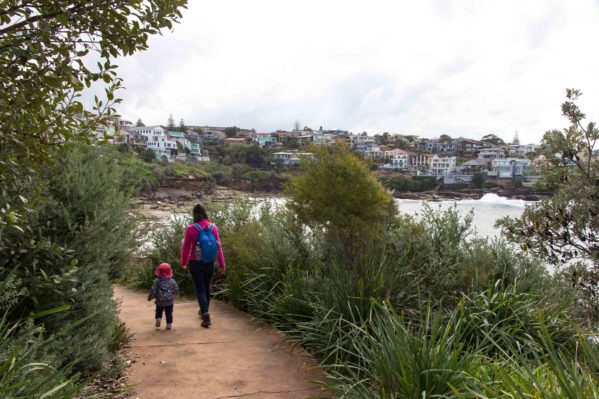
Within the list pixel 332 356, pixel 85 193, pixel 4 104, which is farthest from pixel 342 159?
pixel 4 104

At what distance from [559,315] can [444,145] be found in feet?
531

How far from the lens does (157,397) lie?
3.99 meters

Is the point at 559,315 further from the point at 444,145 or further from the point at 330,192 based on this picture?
the point at 444,145

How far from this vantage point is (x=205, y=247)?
6.25 m

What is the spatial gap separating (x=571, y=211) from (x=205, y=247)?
15.0ft

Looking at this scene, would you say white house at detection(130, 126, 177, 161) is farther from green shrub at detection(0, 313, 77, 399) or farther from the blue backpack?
green shrub at detection(0, 313, 77, 399)

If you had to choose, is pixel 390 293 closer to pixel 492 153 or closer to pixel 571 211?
pixel 571 211

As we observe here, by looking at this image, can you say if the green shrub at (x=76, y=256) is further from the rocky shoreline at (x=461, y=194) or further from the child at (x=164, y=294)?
the rocky shoreline at (x=461, y=194)

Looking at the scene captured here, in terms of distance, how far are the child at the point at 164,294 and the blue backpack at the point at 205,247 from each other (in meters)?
0.45

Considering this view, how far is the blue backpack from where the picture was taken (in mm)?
6242

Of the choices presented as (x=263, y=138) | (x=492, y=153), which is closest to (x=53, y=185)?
(x=492, y=153)

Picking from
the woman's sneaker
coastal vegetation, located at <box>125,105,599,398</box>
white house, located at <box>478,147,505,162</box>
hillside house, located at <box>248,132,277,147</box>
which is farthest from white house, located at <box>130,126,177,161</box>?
the woman's sneaker

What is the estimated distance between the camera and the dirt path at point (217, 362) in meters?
4.16

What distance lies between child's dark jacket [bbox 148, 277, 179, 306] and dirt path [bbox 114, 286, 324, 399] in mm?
355
